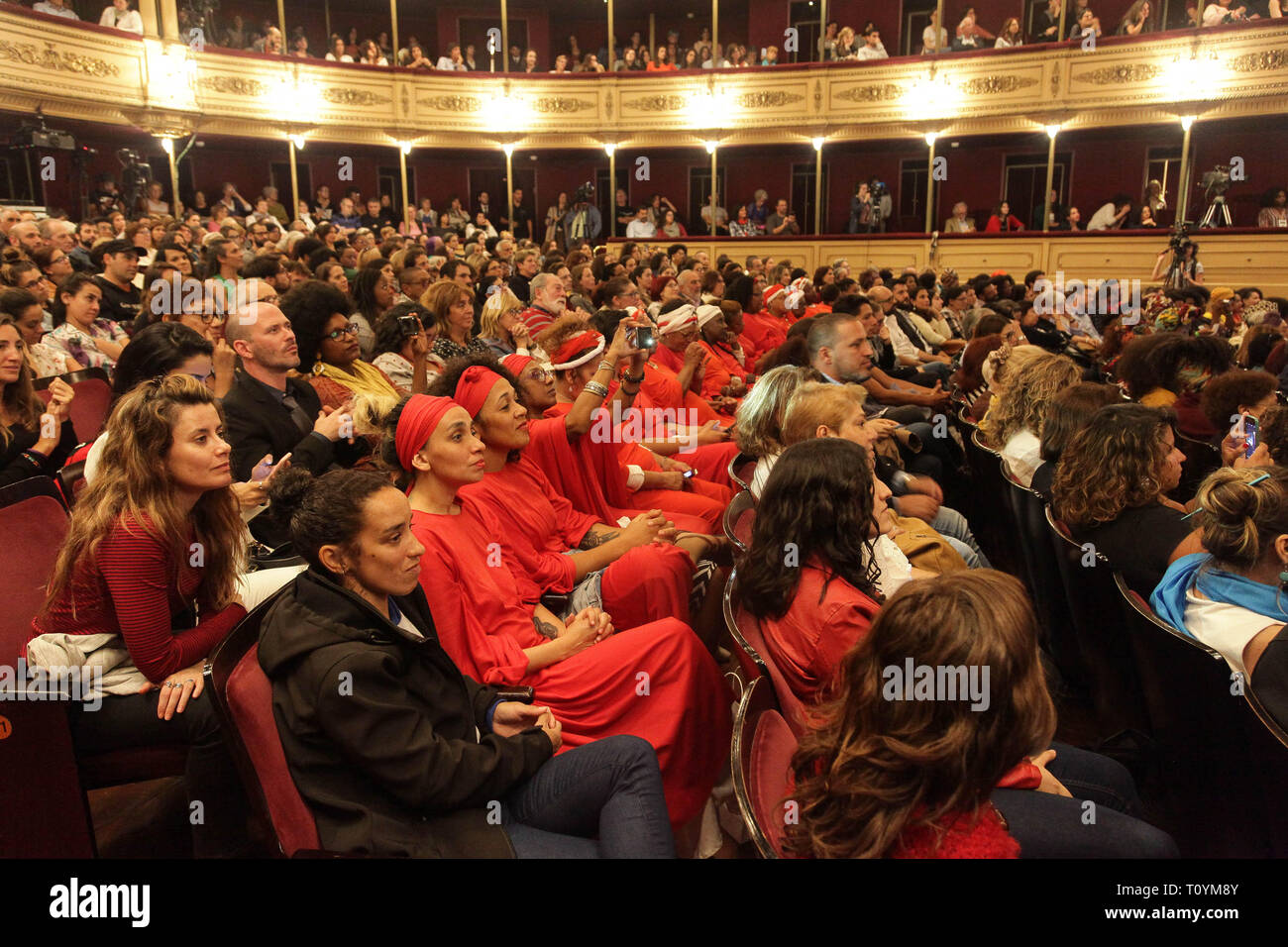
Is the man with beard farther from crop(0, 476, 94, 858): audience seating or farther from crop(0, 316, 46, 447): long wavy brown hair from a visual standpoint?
crop(0, 476, 94, 858): audience seating

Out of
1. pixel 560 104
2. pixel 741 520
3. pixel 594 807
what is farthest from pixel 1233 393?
pixel 560 104

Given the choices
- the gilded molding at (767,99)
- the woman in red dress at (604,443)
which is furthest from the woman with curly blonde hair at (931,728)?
the gilded molding at (767,99)

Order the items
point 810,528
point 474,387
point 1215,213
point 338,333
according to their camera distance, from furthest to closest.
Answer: point 1215,213 → point 338,333 → point 474,387 → point 810,528

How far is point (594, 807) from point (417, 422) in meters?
1.05

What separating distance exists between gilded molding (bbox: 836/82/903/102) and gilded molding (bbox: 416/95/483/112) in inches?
238

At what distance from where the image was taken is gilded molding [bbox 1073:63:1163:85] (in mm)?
12133

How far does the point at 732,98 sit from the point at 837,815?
48.5ft

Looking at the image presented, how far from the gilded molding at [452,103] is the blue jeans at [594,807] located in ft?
49.1

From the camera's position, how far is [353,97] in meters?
14.2

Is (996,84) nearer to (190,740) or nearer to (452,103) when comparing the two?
(452,103)
